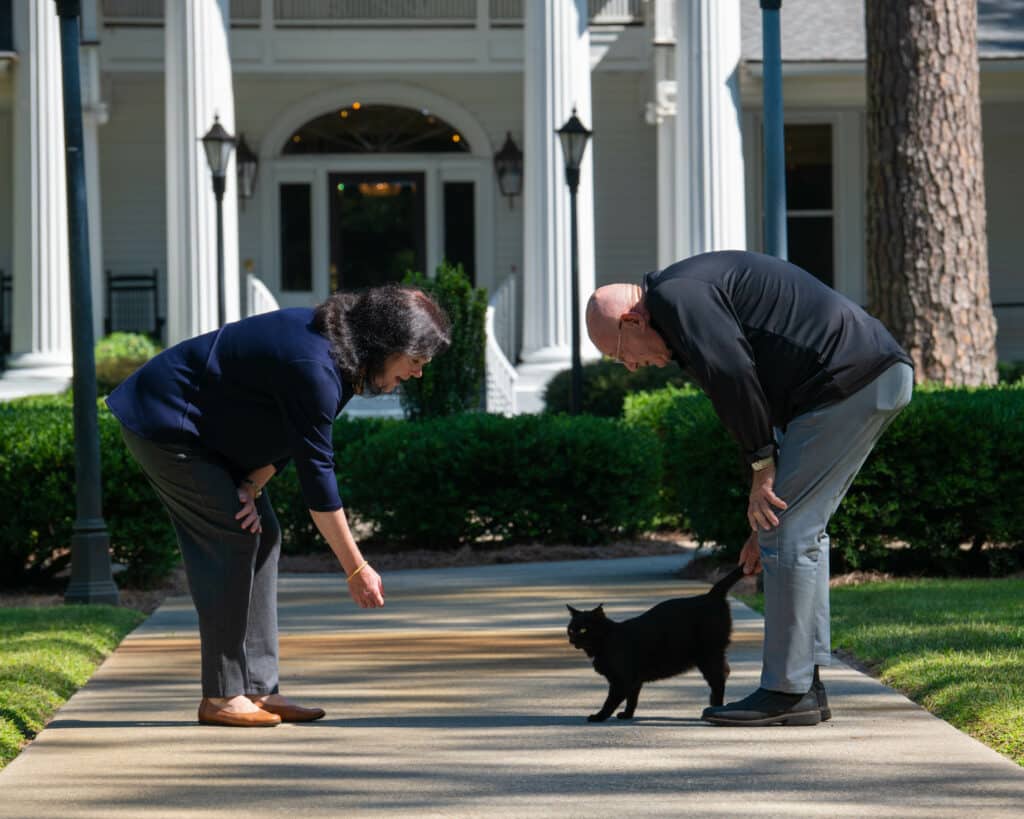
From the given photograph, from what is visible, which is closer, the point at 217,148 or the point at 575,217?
the point at 575,217

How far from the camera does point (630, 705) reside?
18.3ft

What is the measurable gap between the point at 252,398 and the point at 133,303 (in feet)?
59.2

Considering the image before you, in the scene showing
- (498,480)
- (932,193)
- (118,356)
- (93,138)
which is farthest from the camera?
(93,138)

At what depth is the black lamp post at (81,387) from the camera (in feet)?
30.2

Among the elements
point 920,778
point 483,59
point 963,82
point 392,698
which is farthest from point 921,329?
point 483,59

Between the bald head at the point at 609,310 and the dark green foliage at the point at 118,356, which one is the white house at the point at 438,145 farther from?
the bald head at the point at 609,310

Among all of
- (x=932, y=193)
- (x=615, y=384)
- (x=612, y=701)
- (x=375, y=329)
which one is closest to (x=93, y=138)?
(x=615, y=384)

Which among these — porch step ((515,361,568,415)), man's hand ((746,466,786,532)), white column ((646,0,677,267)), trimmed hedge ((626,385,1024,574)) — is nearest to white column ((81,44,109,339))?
porch step ((515,361,568,415))

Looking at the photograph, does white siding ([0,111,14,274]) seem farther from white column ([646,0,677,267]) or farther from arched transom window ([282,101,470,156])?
white column ([646,0,677,267])

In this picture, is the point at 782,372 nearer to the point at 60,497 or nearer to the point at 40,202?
the point at 60,497

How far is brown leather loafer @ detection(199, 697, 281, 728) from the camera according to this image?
18.2 ft

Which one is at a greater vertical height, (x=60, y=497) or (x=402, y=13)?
(x=402, y=13)

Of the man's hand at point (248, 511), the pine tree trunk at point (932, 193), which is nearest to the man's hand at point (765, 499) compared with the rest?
the man's hand at point (248, 511)

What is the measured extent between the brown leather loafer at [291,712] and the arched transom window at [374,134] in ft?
59.6
